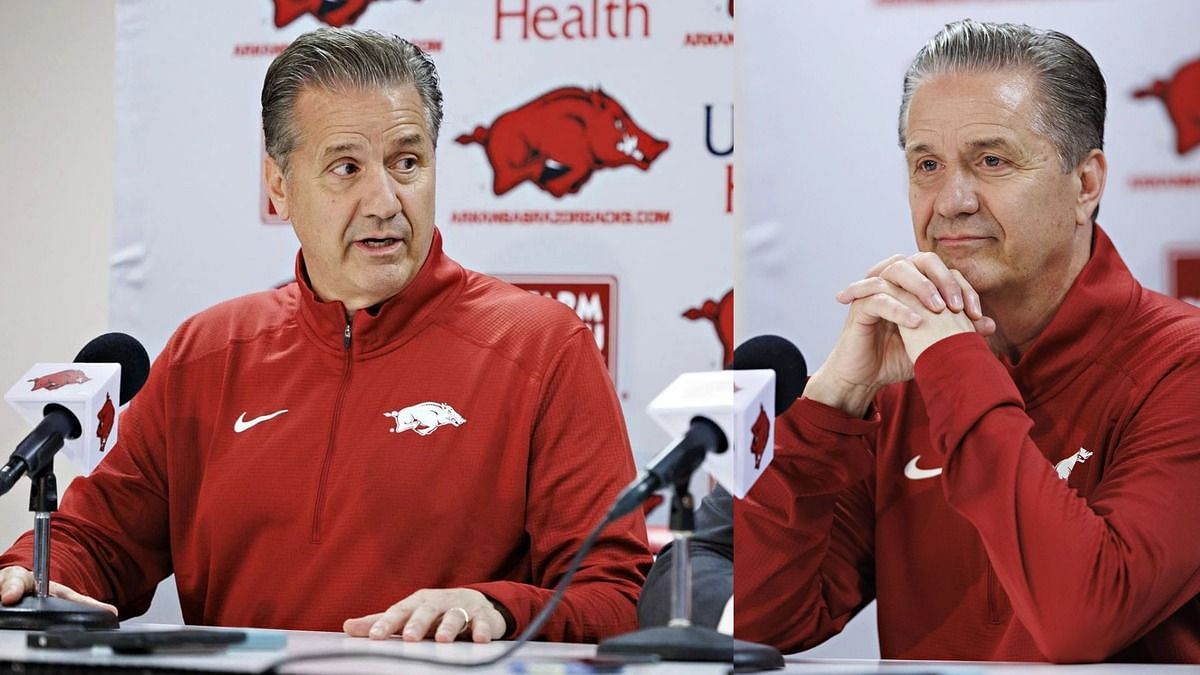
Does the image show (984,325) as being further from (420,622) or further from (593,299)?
(593,299)

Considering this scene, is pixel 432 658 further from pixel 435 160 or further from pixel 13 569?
pixel 435 160

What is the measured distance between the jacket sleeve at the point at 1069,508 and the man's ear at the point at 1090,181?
0.27 m

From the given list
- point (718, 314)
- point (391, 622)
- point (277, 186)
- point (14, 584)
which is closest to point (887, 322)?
point (718, 314)

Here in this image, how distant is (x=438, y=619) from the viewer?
199 centimetres

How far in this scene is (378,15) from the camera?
111 inches

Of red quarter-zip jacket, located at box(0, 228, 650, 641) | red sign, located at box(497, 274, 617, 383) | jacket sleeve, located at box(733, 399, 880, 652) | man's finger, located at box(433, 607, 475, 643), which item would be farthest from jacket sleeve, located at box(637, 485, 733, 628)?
red sign, located at box(497, 274, 617, 383)

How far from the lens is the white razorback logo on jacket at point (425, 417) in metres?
2.43

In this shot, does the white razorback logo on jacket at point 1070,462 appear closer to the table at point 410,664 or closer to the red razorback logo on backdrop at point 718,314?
the table at point 410,664

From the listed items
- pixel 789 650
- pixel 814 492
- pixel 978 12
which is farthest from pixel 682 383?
pixel 978 12

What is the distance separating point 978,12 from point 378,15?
132 cm

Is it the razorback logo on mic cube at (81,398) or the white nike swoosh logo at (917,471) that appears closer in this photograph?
the white nike swoosh logo at (917,471)

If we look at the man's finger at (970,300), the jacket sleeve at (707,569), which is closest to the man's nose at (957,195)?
the man's finger at (970,300)

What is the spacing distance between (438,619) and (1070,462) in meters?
0.91

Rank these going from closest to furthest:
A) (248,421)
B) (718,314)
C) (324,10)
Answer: (248,421) → (718,314) → (324,10)
